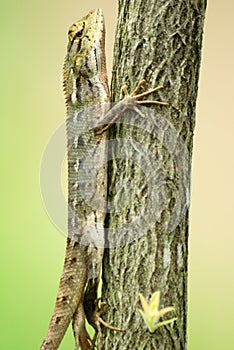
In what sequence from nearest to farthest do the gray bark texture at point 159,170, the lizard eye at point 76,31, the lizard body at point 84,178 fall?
the gray bark texture at point 159,170 < the lizard body at point 84,178 < the lizard eye at point 76,31

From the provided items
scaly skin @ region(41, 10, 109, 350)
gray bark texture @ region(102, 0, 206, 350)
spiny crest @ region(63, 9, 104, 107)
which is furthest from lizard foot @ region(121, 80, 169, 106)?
spiny crest @ region(63, 9, 104, 107)

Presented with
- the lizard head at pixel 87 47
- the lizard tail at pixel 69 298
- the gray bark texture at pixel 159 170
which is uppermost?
the lizard head at pixel 87 47

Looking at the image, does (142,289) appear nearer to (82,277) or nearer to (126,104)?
(82,277)

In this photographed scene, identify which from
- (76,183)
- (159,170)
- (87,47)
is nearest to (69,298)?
(76,183)

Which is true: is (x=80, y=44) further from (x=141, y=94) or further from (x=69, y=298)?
(x=69, y=298)

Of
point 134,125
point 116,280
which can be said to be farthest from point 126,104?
point 116,280

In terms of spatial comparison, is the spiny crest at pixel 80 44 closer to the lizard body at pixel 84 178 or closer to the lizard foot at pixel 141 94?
the lizard body at pixel 84 178

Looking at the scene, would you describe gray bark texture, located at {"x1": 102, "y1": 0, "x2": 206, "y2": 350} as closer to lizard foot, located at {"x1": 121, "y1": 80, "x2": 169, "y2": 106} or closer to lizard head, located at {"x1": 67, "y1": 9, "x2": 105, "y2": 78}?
lizard foot, located at {"x1": 121, "y1": 80, "x2": 169, "y2": 106}

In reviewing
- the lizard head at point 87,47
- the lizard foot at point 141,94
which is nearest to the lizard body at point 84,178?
the lizard head at point 87,47

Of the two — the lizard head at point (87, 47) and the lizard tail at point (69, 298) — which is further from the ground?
the lizard head at point (87, 47)
